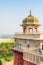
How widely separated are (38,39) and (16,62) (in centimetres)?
517

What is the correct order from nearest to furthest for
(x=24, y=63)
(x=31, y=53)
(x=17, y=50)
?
(x=31, y=53) < (x=24, y=63) < (x=17, y=50)

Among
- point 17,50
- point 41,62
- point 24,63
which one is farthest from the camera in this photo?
point 17,50

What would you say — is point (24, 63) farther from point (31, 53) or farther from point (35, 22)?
point (35, 22)

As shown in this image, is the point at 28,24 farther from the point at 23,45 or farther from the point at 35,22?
the point at 23,45

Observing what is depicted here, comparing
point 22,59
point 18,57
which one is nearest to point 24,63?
point 22,59

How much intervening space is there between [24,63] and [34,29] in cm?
446

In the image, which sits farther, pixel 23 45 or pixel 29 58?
pixel 23 45

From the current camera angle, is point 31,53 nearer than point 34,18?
Yes

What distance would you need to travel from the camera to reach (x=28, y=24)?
2192 centimetres

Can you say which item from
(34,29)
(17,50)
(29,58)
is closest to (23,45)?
(17,50)

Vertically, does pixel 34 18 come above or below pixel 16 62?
above

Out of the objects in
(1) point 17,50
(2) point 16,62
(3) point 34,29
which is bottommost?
(2) point 16,62

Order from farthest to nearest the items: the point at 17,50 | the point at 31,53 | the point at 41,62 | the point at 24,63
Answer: the point at 17,50
the point at 24,63
the point at 31,53
the point at 41,62

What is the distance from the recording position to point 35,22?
21.9 metres
